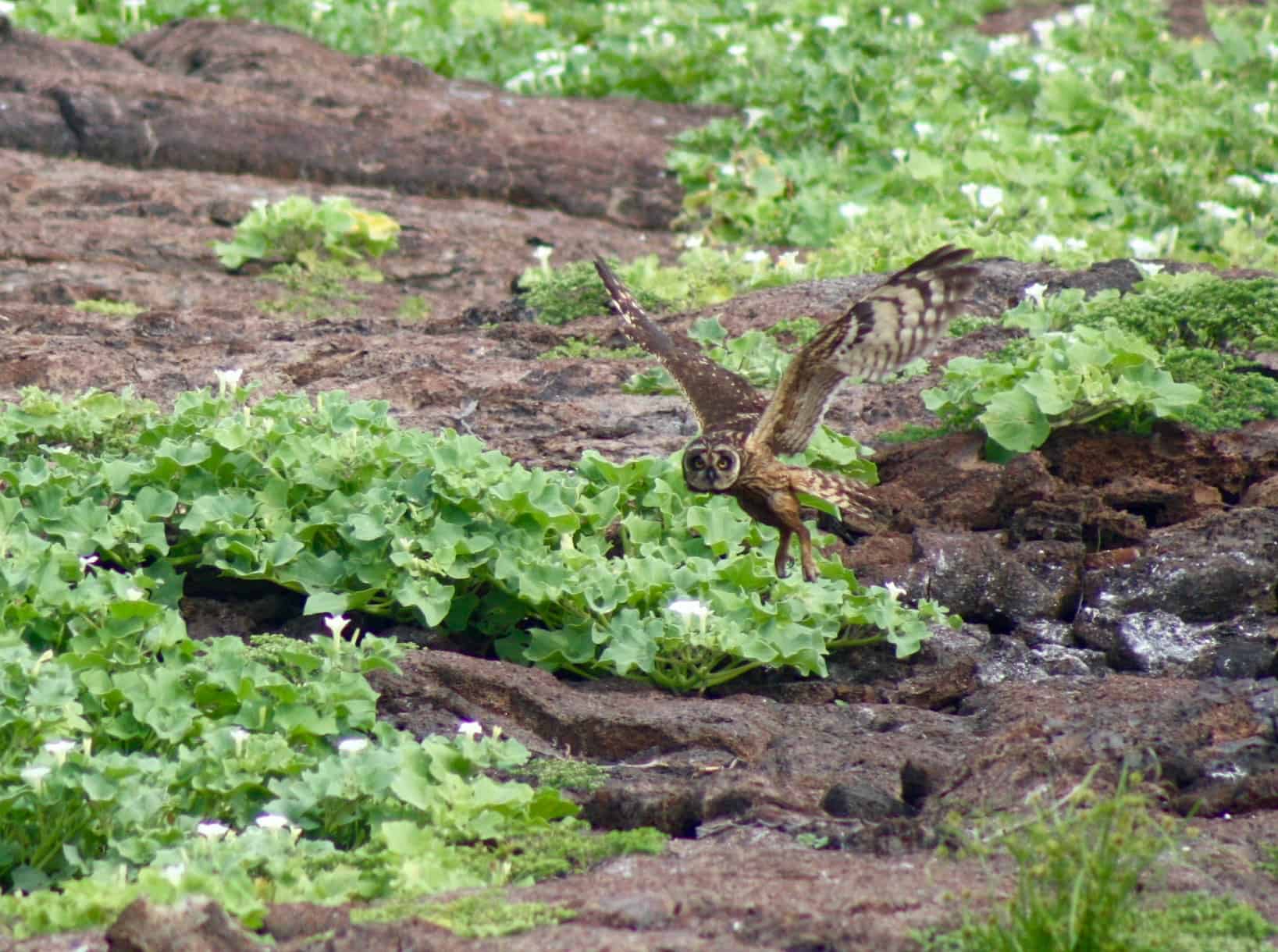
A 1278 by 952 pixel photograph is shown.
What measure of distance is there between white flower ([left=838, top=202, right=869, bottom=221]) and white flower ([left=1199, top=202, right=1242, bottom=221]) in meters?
2.00

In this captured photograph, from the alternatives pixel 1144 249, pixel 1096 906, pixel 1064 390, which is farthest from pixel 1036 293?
pixel 1096 906

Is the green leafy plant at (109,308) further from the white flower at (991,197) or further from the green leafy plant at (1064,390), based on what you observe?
the white flower at (991,197)

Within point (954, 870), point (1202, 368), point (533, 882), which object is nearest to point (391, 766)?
point (533, 882)

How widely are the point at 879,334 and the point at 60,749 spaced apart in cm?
279

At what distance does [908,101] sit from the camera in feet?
41.9

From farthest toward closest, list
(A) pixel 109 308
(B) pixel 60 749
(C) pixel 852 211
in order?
(C) pixel 852 211 → (A) pixel 109 308 → (B) pixel 60 749

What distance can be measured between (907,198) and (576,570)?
233 inches

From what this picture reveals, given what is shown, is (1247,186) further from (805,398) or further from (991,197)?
(805,398)

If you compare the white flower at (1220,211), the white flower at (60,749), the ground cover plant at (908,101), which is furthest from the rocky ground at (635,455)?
the white flower at (1220,211)

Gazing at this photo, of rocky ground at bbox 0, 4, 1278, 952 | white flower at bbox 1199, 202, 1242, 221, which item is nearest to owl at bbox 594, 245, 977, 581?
rocky ground at bbox 0, 4, 1278, 952

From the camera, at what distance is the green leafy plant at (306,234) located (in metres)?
10.6

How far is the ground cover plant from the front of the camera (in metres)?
11.2

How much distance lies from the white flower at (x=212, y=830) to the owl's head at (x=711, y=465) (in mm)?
2147

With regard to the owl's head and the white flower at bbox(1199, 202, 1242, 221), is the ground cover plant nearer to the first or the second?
the white flower at bbox(1199, 202, 1242, 221)
